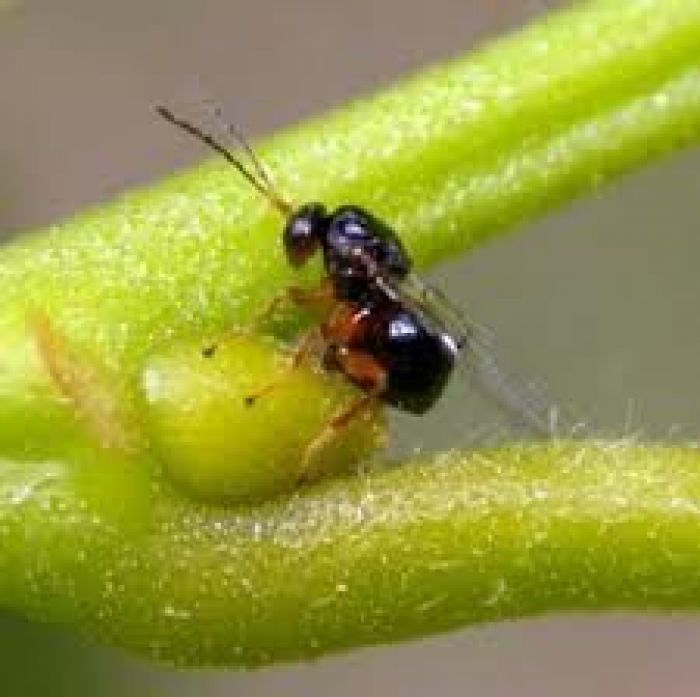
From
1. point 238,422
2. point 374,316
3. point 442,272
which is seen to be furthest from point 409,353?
point 442,272

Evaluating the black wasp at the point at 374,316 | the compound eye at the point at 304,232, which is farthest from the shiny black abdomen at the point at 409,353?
the compound eye at the point at 304,232

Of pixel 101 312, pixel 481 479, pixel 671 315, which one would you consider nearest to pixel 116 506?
pixel 101 312

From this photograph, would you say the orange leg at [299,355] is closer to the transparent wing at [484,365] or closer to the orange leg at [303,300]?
the orange leg at [303,300]

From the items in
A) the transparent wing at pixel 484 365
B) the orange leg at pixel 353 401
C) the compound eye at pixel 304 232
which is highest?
the compound eye at pixel 304 232

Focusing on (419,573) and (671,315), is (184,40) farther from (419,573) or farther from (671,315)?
(419,573)

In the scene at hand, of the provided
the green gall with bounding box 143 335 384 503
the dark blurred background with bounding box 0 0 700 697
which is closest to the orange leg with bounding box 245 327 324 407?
the green gall with bounding box 143 335 384 503

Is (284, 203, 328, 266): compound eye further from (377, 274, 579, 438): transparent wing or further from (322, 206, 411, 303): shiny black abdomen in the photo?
(377, 274, 579, 438): transparent wing
